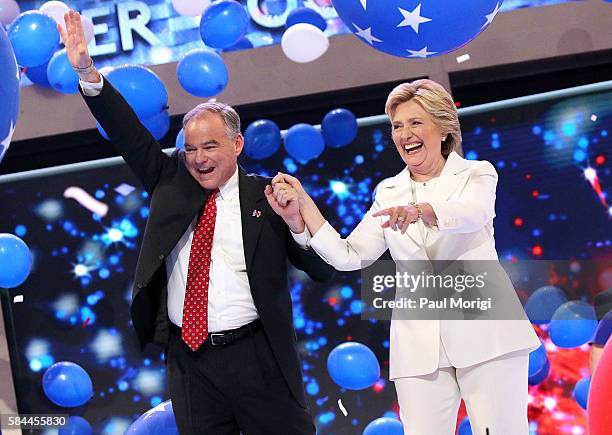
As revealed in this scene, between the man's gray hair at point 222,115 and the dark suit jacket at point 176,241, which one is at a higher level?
the man's gray hair at point 222,115

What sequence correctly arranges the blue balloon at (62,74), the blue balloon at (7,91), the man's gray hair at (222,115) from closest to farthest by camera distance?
1. the blue balloon at (7,91)
2. the man's gray hair at (222,115)
3. the blue balloon at (62,74)

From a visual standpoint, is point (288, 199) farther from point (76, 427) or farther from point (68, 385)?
point (76, 427)

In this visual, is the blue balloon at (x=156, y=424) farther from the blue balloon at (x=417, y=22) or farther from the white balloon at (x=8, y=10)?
the white balloon at (x=8, y=10)

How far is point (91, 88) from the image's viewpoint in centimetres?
302

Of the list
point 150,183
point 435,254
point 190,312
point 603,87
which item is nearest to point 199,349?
point 190,312

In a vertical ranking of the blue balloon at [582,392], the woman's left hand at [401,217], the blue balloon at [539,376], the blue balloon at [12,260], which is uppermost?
the blue balloon at [12,260]

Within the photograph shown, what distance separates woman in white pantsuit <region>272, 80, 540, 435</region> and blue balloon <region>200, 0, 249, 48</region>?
1.47 metres

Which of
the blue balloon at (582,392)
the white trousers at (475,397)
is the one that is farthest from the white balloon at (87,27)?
the blue balloon at (582,392)

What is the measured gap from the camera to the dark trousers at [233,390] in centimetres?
297

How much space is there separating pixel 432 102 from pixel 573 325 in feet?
6.25

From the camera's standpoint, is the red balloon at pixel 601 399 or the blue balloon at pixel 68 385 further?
the blue balloon at pixel 68 385

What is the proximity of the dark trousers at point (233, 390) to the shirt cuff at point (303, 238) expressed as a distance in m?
0.34

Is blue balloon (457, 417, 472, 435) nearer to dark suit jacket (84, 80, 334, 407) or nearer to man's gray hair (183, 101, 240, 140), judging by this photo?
dark suit jacket (84, 80, 334, 407)

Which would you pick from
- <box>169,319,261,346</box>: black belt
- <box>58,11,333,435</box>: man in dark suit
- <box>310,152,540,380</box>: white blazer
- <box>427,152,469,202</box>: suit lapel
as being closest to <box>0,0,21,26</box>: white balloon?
<box>58,11,333,435</box>: man in dark suit
